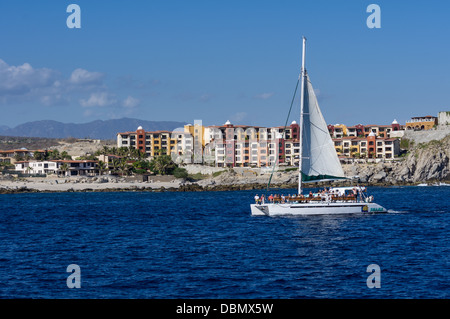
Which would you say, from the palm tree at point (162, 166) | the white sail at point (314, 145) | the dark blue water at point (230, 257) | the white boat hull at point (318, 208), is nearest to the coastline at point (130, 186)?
the palm tree at point (162, 166)

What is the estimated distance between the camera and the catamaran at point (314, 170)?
60844 millimetres

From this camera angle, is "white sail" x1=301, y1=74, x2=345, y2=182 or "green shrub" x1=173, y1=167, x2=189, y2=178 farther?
"green shrub" x1=173, y1=167, x2=189, y2=178

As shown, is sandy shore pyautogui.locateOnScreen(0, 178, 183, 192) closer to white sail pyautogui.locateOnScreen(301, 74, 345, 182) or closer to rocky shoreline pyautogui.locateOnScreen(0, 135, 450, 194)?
rocky shoreline pyautogui.locateOnScreen(0, 135, 450, 194)

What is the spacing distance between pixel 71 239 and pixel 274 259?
63.7 ft

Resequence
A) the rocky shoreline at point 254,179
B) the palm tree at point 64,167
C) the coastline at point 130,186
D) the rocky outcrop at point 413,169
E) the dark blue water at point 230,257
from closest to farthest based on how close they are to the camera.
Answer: the dark blue water at point 230,257 → the coastline at point 130,186 → the rocky shoreline at point 254,179 → the rocky outcrop at point 413,169 → the palm tree at point 64,167

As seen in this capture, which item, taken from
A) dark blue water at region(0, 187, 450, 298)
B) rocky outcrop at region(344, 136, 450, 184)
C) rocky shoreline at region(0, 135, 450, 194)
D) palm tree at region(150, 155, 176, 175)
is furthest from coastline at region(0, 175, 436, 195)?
dark blue water at region(0, 187, 450, 298)

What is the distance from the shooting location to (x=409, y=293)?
2781 cm

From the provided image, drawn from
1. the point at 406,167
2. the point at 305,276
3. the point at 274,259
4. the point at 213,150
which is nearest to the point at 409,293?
the point at 305,276

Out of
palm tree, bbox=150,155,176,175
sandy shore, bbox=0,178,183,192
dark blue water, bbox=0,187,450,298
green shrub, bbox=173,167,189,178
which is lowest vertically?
dark blue water, bbox=0,187,450,298

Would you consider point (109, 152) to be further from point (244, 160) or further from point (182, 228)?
point (182, 228)

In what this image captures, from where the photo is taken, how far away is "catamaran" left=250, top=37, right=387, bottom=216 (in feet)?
200

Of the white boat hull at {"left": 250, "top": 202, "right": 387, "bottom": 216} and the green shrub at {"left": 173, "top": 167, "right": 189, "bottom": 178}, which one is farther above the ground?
the green shrub at {"left": 173, "top": 167, "right": 189, "bottom": 178}

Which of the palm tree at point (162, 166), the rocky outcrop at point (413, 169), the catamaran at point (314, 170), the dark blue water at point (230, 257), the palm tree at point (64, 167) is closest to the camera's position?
the dark blue water at point (230, 257)

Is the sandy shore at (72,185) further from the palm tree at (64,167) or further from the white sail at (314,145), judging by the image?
the white sail at (314,145)
